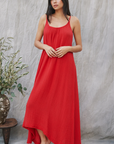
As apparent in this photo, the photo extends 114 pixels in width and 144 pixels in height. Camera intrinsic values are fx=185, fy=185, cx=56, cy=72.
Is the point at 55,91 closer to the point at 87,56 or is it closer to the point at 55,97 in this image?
the point at 55,97

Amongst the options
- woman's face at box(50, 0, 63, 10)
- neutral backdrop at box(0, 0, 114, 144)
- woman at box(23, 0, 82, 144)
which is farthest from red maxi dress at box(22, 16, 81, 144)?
neutral backdrop at box(0, 0, 114, 144)

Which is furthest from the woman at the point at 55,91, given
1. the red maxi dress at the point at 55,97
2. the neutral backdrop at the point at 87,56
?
the neutral backdrop at the point at 87,56

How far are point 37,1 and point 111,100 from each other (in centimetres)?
174

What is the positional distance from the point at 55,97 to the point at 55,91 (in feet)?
0.21

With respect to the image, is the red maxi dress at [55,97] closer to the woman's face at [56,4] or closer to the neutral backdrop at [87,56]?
the woman's face at [56,4]

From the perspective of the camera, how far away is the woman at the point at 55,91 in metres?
1.88

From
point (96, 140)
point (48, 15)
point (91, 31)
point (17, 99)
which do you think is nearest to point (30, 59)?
point (17, 99)

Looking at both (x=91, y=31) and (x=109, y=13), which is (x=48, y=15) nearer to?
(x=91, y=31)

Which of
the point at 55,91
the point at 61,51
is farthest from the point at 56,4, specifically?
the point at 55,91

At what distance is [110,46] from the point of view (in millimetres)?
2617

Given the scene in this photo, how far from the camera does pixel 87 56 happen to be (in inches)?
104

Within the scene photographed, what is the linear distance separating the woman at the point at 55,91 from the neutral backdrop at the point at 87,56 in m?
0.63

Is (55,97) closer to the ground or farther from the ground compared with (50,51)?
closer to the ground

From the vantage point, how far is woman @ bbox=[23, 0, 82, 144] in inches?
73.9
